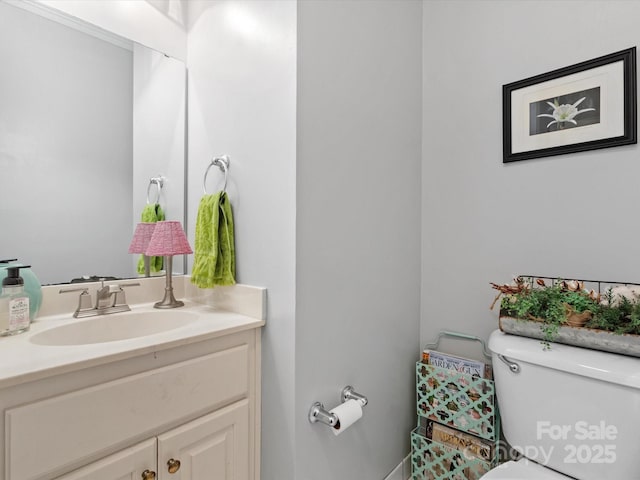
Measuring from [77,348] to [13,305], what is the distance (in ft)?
1.01

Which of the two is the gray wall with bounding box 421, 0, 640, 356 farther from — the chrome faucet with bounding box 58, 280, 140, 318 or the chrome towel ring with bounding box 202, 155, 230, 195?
the chrome faucet with bounding box 58, 280, 140, 318

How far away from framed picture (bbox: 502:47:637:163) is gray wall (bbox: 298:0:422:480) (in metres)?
0.41

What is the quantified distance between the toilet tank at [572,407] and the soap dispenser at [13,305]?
142 centimetres

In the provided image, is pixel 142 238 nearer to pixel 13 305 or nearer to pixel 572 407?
pixel 13 305

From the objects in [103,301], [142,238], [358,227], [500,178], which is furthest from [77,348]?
[500,178]

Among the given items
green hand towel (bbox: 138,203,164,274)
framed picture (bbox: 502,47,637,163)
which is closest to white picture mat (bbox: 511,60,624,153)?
framed picture (bbox: 502,47,637,163)

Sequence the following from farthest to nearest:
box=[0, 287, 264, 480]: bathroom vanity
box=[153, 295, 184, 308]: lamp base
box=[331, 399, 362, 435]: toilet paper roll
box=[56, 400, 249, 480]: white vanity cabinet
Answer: box=[153, 295, 184, 308]: lamp base, box=[331, 399, 362, 435]: toilet paper roll, box=[56, 400, 249, 480]: white vanity cabinet, box=[0, 287, 264, 480]: bathroom vanity

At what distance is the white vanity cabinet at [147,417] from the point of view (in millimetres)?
712

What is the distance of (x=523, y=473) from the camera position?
3.24 feet

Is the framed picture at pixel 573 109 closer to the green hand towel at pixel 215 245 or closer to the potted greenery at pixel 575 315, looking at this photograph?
the potted greenery at pixel 575 315

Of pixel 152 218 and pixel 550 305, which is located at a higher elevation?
pixel 152 218

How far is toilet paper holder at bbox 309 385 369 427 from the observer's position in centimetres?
105

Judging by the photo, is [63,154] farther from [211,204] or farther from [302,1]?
[302,1]

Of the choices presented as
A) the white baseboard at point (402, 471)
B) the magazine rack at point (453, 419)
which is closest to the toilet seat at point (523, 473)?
the magazine rack at point (453, 419)
